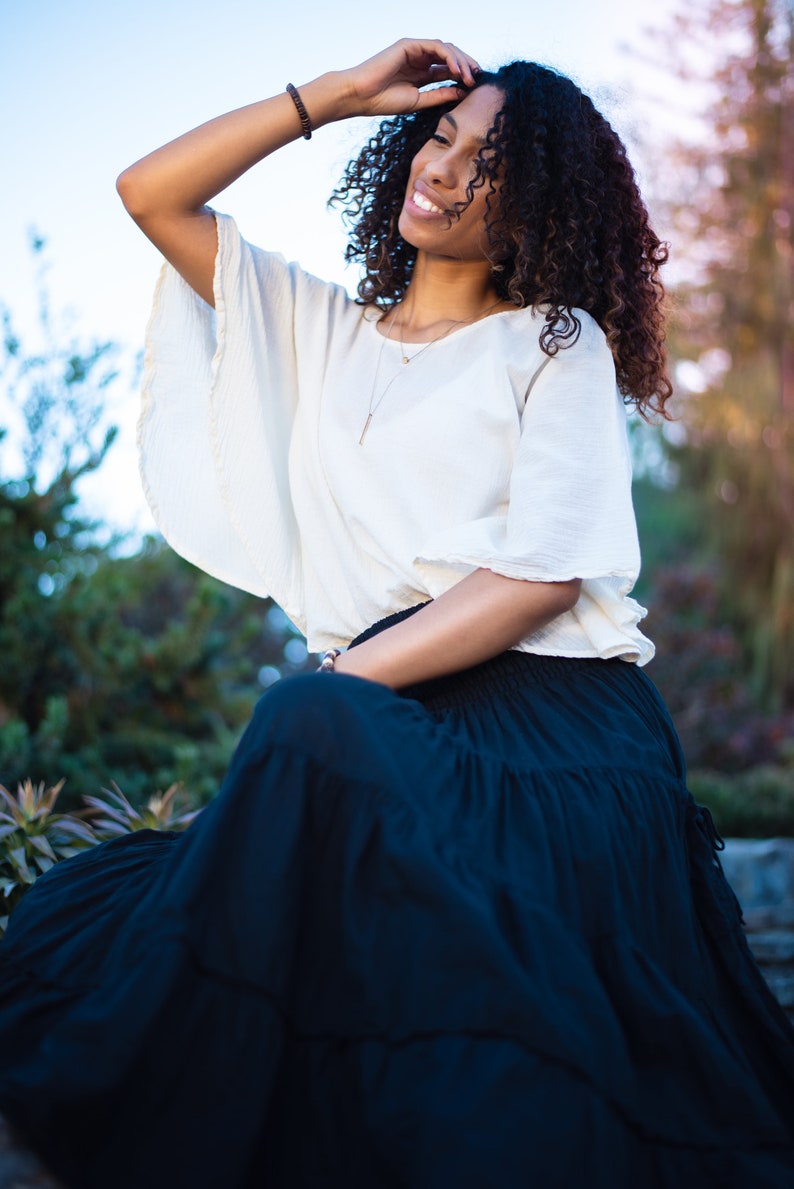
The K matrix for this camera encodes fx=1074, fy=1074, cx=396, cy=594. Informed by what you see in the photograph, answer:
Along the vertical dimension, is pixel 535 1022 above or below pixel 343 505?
below

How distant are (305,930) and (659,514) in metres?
8.21

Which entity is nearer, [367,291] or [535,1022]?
[535,1022]

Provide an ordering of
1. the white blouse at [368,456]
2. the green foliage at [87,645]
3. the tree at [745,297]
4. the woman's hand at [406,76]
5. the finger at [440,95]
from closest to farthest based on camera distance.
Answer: the white blouse at [368,456] < the woman's hand at [406,76] < the finger at [440,95] < the green foliage at [87,645] < the tree at [745,297]

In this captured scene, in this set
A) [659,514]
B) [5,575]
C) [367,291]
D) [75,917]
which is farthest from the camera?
[659,514]

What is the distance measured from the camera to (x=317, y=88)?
208cm

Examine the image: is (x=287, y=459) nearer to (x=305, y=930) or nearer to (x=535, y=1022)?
(x=305, y=930)

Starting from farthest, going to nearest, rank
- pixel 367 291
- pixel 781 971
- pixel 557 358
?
pixel 781 971 → pixel 367 291 → pixel 557 358

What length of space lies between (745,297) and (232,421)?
7570 millimetres

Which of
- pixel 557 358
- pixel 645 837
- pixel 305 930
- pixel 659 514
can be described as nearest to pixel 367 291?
pixel 557 358

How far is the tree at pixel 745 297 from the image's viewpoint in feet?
27.7

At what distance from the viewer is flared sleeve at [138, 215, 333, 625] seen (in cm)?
219

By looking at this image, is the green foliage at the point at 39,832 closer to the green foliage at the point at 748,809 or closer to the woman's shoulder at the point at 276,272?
the woman's shoulder at the point at 276,272

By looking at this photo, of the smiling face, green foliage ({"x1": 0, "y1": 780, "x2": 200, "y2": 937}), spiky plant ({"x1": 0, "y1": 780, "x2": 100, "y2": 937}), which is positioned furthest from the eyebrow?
spiky plant ({"x1": 0, "y1": 780, "x2": 100, "y2": 937})

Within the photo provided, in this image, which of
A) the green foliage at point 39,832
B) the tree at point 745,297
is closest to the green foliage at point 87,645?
the green foliage at point 39,832
